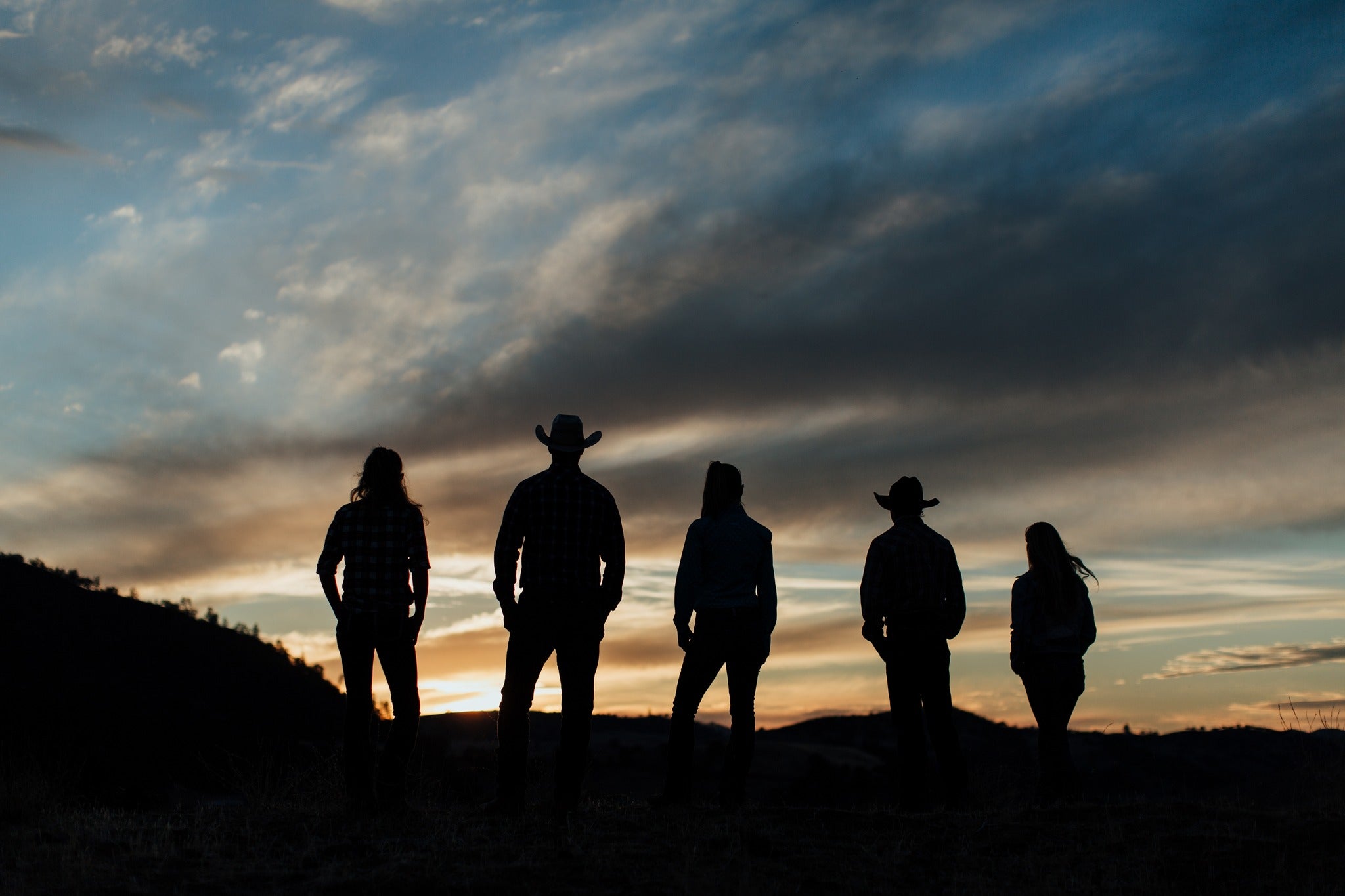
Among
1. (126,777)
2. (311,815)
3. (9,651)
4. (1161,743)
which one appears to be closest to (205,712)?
(9,651)

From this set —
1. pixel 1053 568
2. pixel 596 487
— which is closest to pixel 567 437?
pixel 596 487

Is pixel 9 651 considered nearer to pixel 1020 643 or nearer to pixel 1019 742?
pixel 1020 643

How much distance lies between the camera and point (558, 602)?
6.52 m

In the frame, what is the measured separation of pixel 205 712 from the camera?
44.8m

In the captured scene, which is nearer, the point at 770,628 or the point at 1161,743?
the point at 770,628

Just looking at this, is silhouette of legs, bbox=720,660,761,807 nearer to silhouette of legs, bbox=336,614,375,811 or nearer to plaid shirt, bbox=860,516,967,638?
plaid shirt, bbox=860,516,967,638

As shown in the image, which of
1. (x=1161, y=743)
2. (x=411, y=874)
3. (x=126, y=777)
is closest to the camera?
(x=411, y=874)

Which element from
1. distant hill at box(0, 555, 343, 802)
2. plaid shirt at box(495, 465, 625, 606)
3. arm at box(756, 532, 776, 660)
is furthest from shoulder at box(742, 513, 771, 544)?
distant hill at box(0, 555, 343, 802)

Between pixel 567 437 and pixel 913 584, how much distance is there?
268 centimetres

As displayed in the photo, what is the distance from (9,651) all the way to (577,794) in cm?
4213

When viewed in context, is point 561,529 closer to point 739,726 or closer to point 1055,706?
point 739,726

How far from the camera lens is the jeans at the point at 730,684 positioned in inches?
288

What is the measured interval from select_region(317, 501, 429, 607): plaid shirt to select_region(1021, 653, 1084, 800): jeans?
4.53 m

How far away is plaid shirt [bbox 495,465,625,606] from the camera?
6.57m
